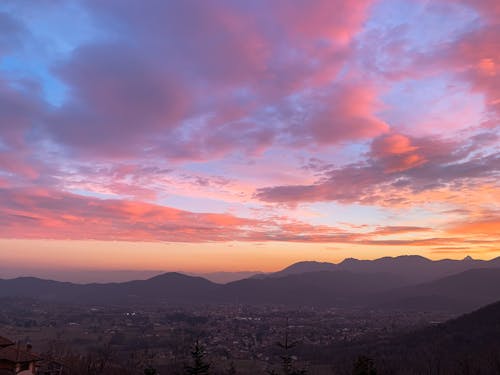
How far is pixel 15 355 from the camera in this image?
1403 inches

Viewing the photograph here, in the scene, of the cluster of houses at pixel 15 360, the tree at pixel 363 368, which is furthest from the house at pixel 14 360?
the tree at pixel 363 368

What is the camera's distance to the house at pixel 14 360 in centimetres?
3494

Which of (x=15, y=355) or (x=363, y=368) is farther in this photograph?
(x=15, y=355)

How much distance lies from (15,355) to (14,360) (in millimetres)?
460

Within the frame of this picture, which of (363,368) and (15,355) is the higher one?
(363,368)

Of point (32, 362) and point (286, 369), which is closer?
point (286, 369)

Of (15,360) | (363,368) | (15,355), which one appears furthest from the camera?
(15,355)

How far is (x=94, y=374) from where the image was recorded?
63.6 m

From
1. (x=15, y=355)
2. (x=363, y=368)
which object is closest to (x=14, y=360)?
(x=15, y=355)

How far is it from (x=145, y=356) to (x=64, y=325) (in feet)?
259

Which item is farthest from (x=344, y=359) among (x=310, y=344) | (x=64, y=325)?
(x=64, y=325)

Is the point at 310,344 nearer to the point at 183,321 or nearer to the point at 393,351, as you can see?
the point at 393,351

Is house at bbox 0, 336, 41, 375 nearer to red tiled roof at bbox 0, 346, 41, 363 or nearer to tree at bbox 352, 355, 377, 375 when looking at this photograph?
red tiled roof at bbox 0, 346, 41, 363

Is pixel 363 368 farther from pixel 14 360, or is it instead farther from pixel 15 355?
pixel 15 355
